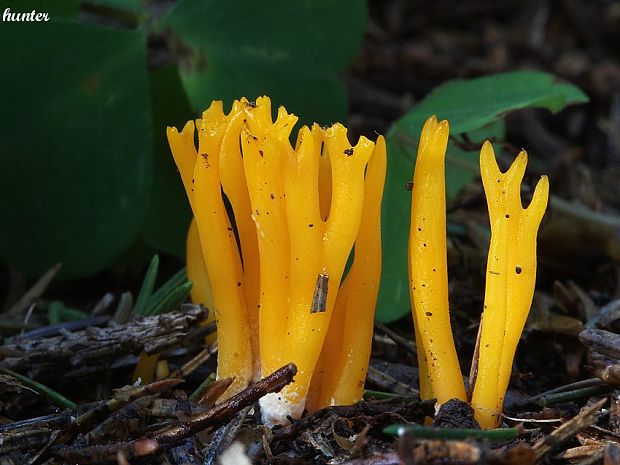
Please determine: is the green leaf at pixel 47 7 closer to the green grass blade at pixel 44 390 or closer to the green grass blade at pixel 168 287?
the green grass blade at pixel 168 287

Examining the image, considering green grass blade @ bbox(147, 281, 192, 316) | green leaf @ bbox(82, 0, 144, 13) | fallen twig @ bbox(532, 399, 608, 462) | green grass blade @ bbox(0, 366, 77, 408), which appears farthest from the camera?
green leaf @ bbox(82, 0, 144, 13)

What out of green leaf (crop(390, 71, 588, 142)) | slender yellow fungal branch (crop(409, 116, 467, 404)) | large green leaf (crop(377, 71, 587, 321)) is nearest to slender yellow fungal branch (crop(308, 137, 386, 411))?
slender yellow fungal branch (crop(409, 116, 467, 404))

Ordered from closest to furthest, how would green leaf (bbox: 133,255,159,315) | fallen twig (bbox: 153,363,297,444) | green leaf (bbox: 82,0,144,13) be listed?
fallen twig (bbox: 153,363,297,444), green leaf (bbox: 133,255,159,315), green leaf (bbox: 82,0,144,13)

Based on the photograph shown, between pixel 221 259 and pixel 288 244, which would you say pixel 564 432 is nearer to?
pixel 288 244

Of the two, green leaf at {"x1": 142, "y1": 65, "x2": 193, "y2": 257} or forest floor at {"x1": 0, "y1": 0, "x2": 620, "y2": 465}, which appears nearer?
forest floor at {"x1": 0, "y1": 0, "x2": 620, "y2": 465}

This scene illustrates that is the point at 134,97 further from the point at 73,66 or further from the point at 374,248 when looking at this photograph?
the point at 374,248

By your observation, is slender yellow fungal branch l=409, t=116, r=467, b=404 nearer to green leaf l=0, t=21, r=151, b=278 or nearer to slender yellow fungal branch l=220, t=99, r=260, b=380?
slender yellow fungal branch l=220, t=99, r=260, b=380
